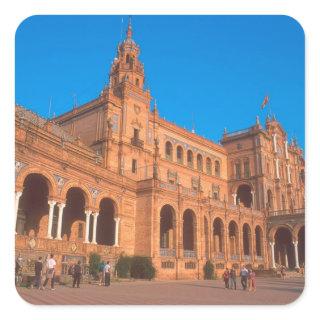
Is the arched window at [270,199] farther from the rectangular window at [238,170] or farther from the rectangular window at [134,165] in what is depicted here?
the rectangular window at [134,165]

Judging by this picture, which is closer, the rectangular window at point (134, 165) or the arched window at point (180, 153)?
the rectangular window at point (134, 165)

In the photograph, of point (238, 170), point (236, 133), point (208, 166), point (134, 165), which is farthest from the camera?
point (236, 133)

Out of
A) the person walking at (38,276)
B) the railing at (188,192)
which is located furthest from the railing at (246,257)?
the person walking at (38,276)

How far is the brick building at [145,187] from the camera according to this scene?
22062 millimetres

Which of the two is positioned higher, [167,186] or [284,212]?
[167,186]

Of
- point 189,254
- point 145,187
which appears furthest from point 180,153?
point 189,254

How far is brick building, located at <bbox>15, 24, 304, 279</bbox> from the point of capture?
2206cm

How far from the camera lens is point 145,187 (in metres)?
28.3

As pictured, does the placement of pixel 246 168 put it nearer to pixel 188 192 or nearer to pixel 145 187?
pixel 188 192

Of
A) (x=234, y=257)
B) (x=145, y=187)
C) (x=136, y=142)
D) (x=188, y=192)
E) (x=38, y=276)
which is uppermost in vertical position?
(x=136, y=142)

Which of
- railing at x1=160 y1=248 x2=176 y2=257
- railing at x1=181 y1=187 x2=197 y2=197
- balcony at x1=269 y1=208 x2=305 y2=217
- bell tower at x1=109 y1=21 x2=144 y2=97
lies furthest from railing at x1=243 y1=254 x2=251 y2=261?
bell tower at x1=109 y1=21 x2=144 y2=97

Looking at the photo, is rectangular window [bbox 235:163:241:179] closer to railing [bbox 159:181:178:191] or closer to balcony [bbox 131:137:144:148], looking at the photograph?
balcony [bbox 131:137:144:148]
